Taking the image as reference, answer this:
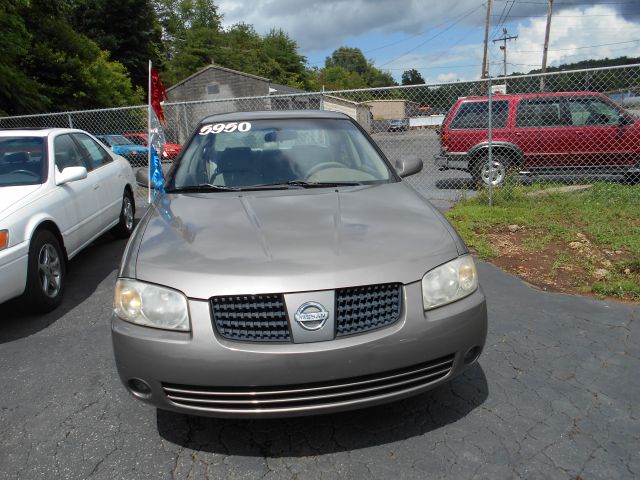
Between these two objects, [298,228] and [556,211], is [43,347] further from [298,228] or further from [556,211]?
[556,211]

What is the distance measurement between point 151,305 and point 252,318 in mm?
476

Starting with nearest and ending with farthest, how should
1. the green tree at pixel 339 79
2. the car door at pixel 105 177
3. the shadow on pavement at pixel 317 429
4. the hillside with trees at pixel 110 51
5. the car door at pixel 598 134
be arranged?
the shadow on pavement at pixel 317 429 < the car door at pixel 105 177 < the car door at pixel 598 134 < the hillside with trees at pixel 110 51 < the green tree at pixel 339 79

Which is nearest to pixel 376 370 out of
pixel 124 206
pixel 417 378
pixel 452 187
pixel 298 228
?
pixel 417 378

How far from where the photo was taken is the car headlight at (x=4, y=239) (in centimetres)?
375

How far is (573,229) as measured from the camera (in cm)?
613

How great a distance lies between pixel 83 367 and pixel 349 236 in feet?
6.92

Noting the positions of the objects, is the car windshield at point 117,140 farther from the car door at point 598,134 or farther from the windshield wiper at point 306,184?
the windshield wiper at point 306,184

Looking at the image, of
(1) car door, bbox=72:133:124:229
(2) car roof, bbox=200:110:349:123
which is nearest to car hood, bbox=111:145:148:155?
(1) car door, bbox=72:133:124:229

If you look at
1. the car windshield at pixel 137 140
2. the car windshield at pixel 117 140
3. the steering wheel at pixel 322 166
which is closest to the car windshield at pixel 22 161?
the steering wheel at pixel 322 166

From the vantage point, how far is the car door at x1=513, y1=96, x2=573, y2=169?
909cm

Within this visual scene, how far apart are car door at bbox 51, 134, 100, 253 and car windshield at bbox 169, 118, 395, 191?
1674 mm

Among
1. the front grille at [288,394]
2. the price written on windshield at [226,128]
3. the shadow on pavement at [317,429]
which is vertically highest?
the price written on windshield at [226,128]

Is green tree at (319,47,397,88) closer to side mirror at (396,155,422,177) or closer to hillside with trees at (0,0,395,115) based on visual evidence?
hillside with trees at (0,0,395,115)

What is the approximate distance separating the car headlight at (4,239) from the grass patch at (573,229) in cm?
447
